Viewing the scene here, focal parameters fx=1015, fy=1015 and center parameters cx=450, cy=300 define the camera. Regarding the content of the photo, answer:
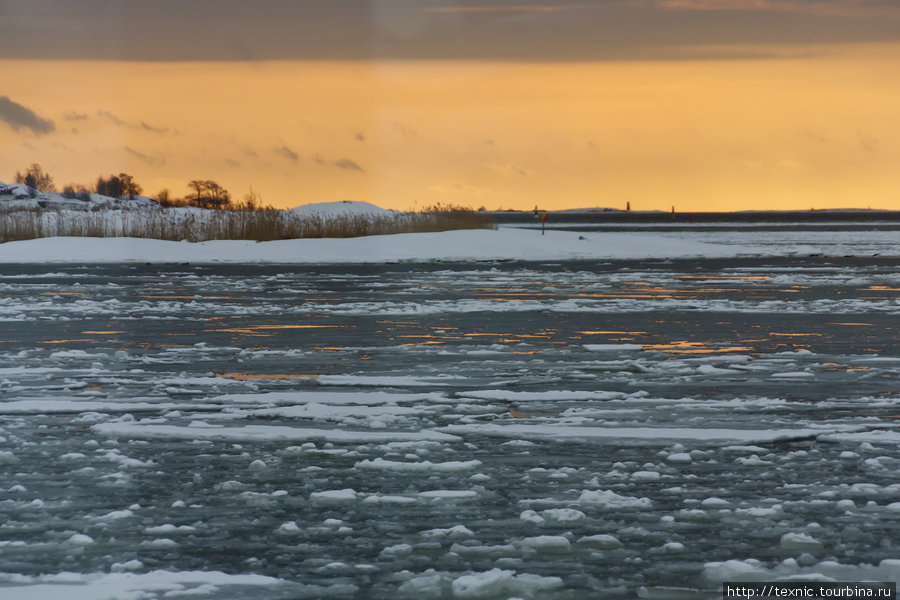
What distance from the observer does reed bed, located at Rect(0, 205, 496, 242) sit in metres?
40.9

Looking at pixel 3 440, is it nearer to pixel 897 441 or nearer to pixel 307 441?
pixel 307 441

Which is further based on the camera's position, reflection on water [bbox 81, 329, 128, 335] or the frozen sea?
reflection on water [bbox 81, 329, 128, 335]

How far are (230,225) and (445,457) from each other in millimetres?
35817

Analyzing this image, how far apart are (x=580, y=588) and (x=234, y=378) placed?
617 centimetres

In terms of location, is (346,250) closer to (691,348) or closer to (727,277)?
(727,277)

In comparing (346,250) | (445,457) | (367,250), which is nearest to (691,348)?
(445,457)

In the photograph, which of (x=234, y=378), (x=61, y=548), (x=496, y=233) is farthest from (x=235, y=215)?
(x=61, y=548)

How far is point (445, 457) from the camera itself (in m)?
6.46

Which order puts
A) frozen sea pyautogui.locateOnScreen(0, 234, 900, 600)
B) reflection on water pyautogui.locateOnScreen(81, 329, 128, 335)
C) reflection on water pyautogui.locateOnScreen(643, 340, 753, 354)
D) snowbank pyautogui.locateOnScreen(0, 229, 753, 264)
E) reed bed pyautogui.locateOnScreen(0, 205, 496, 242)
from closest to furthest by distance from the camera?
frozen sea pyautogui.locateOnScreen(0, 234, 900, 600), reflection on water pyautogui.locateOnScreen(643, 340, 753, 354), reflection on water pyautogui.locateOnScreen(81, 329, 128, 335), snowbank pyautogui.locateOnScreen(0, 229, 753, 264), reed bed pyautogui.locateOnScreen(0, 205, 496, 242)

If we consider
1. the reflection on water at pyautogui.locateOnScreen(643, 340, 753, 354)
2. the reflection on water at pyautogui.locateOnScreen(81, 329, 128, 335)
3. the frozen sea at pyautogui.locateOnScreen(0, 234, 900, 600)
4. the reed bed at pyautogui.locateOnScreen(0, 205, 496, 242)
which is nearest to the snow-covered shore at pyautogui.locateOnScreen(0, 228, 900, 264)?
the reed bed at pyautogui.locateOnScreen(0, 205, 496, 242)

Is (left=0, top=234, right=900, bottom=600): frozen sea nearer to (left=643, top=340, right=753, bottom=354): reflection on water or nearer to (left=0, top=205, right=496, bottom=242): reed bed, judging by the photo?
(left=643, top=340, right=753, bottom=354): reflection on water

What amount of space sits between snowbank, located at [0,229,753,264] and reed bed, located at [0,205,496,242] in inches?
50.9

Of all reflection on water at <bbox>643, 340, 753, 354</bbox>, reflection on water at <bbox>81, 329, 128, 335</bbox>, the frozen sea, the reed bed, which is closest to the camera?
the frozen sea

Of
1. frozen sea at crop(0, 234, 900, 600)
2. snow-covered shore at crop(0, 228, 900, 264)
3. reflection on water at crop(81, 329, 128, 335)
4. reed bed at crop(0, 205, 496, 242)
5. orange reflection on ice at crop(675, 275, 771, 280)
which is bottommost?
frozen sea at crop(0, 234, 900, 600)
